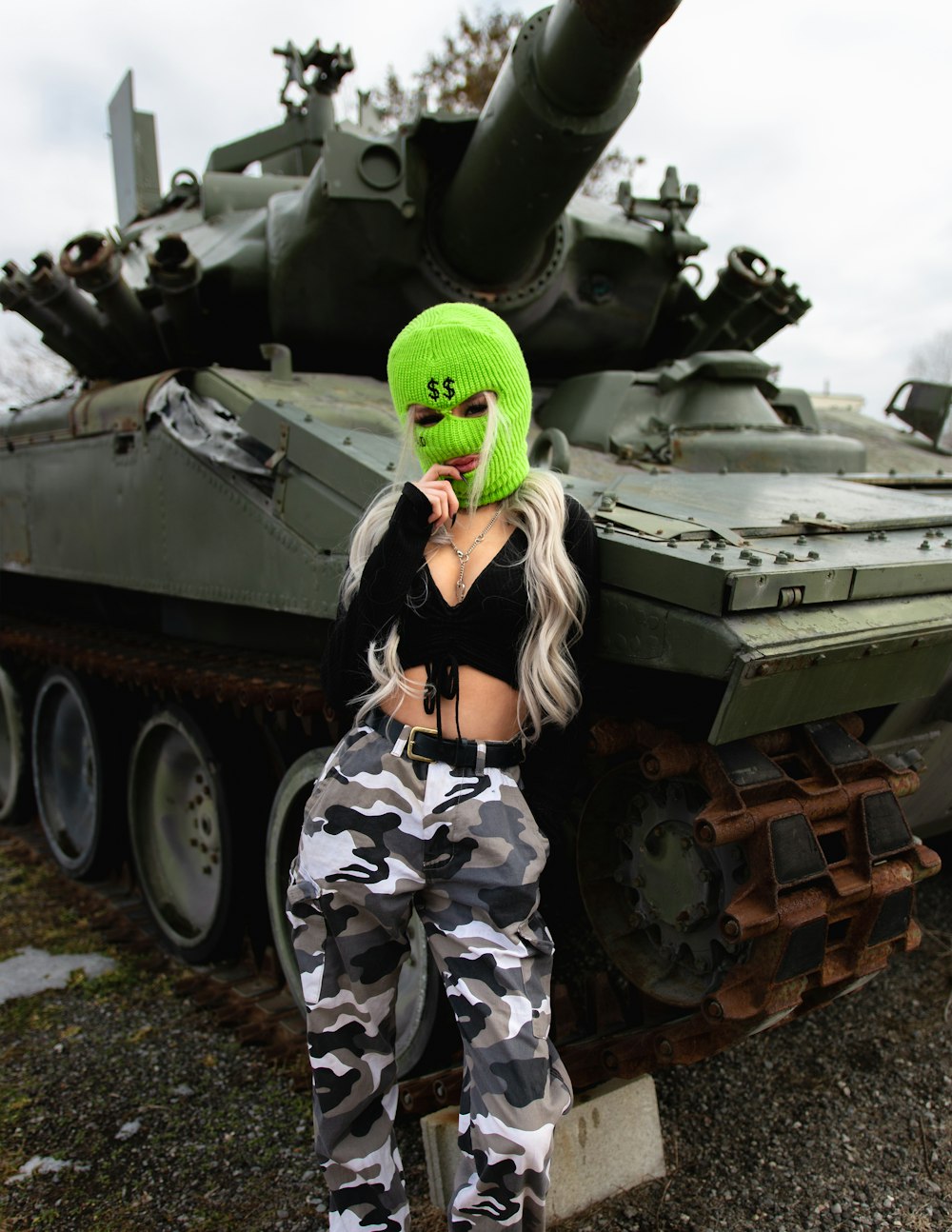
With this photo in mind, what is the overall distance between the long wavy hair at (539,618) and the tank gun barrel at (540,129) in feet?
5.12

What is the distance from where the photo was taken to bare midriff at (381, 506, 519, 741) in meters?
2.34

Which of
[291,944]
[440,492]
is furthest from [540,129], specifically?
[291,944]

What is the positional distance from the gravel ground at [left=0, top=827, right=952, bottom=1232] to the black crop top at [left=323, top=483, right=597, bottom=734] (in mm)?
1575

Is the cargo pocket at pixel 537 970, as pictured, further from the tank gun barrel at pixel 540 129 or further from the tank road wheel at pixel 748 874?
the tank gun barrel at pixel 540 129

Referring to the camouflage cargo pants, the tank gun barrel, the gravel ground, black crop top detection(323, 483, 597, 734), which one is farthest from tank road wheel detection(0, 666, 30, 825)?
black crop top detection(323, 483, 597, 734)

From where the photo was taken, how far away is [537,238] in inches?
171

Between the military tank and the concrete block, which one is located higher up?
the military tank

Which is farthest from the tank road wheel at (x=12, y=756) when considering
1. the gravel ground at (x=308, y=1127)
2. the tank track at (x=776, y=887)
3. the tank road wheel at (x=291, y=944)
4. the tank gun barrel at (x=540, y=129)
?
the tank track at (x=776, y=887)

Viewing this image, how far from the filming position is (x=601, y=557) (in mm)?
2535

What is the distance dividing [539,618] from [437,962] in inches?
29.2

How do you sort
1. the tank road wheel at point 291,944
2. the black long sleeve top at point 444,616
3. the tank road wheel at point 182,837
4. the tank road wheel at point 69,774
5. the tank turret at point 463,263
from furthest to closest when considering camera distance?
1. the tank road wheel at point 69,774
2. the tank road wheel at point 182,837
3. the tank turret at point 463,263
4. the tank road wheel at point 291,944
5. the black long sleeve top at point 444,616

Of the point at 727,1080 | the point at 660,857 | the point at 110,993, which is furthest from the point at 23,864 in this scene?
the point at 660,857

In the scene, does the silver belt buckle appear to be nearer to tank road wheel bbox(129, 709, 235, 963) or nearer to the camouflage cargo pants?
the camouflage cargo pants

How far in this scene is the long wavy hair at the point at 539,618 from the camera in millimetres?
2307
